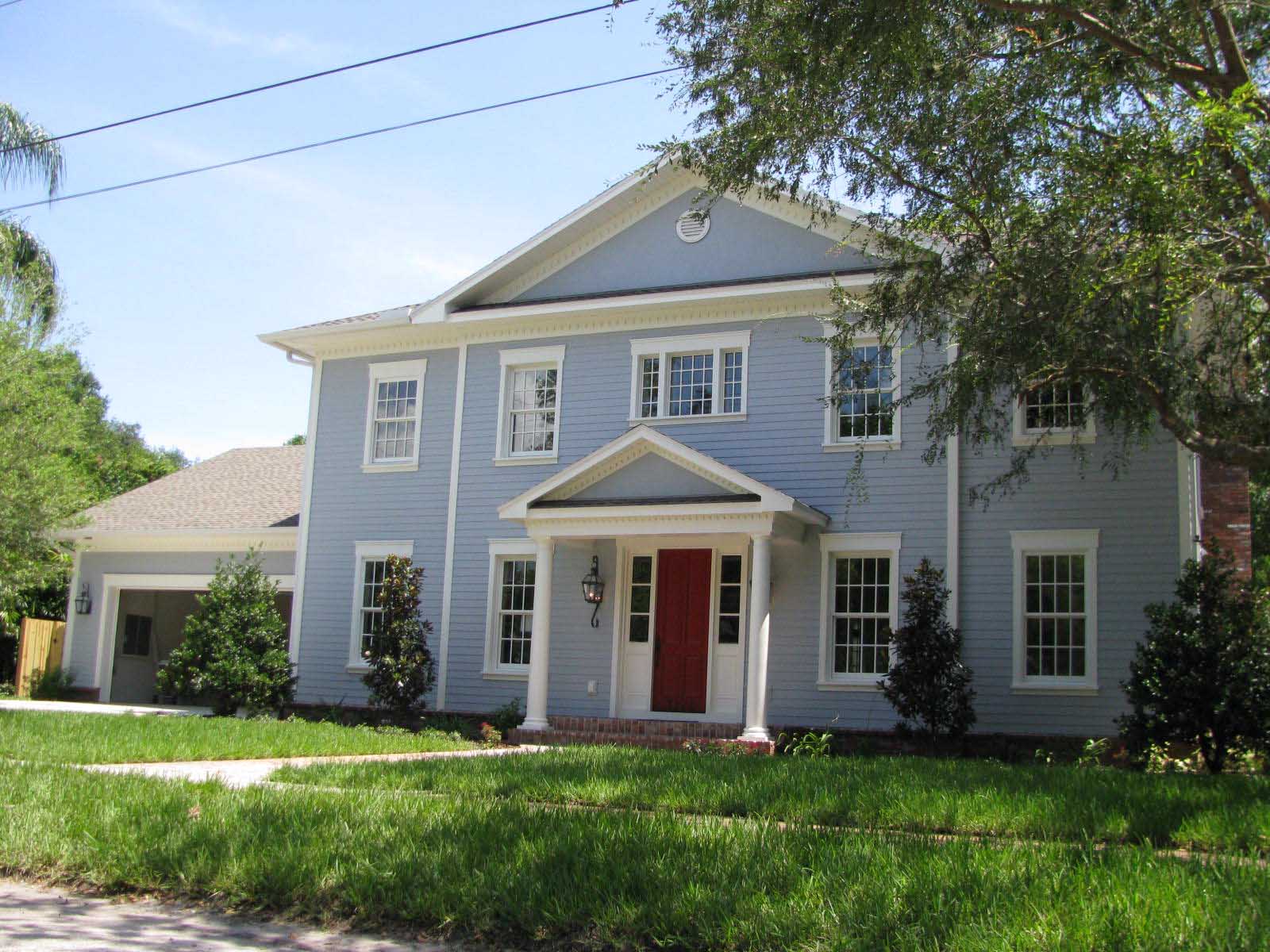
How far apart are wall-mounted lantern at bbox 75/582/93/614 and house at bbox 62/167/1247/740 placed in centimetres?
585

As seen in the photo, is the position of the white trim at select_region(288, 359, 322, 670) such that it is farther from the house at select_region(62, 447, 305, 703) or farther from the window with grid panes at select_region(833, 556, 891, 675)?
the window with grid panes at select_region(833, 556, 891, 675)

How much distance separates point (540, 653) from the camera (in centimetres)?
1688

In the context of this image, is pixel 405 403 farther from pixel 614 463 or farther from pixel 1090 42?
pixel 1090 42

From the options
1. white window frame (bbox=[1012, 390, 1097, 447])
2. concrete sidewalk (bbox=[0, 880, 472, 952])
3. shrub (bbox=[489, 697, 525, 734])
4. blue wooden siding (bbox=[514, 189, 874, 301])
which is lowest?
concrete sidewalk (bbox=[0, 880, 472, 952])

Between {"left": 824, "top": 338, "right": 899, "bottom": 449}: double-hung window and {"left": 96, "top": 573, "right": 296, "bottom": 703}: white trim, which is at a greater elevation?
{"left": 824, "top": 338, "right": 899, "bottom": 449}: double-hung window

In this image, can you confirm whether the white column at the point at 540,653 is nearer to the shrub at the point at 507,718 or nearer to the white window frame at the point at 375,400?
the shrub at the point at 507,718

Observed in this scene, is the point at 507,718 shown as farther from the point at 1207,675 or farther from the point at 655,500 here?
the point at 1207,675

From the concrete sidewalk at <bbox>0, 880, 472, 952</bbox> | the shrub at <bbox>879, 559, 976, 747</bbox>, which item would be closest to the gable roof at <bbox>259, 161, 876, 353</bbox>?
the shrub at <bbox>879, 559, 976, 747</bbox>

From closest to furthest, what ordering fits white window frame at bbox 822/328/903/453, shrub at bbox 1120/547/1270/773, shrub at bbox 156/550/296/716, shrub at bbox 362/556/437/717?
1. shrub at bbox 1120/547/1270/773
2. white window frame at bbox 822/328/903/453
3. shrub at bbox 362/556/437/717
4. shrub at bbox 156/550/296/716

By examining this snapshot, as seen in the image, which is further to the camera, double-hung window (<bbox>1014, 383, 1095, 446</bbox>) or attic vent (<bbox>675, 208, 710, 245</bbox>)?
attic vent (<bbox>675, 208, 710, 245</bbox>)

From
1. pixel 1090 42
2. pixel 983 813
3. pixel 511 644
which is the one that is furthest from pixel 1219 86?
pixel 511 644

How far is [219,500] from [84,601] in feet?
10.6

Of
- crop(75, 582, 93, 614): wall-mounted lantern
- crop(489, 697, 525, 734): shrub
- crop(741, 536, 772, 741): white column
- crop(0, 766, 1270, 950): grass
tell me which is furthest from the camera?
crop(75, 582, 93, 614): wall-mounted lantern

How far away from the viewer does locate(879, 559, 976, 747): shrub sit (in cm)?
1462
